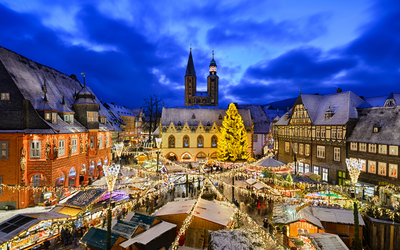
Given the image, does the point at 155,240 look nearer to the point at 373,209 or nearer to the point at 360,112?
the point at 373,209

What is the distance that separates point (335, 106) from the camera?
30375 mm

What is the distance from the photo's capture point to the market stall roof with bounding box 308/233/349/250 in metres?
10.7

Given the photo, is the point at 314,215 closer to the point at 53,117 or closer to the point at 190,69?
the point at 53,117

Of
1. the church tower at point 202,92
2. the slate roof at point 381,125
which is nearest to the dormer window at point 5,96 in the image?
the slate roof at point 381,125

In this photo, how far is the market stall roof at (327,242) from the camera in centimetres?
1073

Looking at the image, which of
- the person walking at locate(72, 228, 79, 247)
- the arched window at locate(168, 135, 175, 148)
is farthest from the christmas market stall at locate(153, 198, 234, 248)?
the arched window at locate(168, 135, 175, 148)

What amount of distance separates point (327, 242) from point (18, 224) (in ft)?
56.3

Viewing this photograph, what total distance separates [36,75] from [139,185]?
18.0 m

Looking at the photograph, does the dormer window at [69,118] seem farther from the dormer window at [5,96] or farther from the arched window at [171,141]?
the arched window at [171,141]

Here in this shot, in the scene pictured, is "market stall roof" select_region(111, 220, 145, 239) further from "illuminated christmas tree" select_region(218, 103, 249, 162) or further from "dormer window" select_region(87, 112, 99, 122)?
"illuminated christmas tree" select_region(218, 103, 249, 162)

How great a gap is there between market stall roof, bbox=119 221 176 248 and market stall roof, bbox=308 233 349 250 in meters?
7.99

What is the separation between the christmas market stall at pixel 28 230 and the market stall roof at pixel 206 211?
651 cm

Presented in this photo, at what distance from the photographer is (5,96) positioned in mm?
20469

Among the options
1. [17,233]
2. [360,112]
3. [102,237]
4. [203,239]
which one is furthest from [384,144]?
[17,233]
